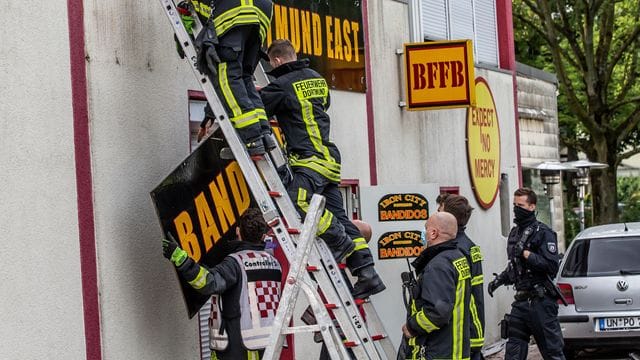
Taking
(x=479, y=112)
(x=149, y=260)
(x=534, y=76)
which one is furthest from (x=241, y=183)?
(x=534, y=76)

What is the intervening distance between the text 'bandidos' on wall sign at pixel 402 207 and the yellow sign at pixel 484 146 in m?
4.16

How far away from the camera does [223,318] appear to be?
7898mm

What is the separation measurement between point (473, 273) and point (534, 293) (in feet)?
9.29

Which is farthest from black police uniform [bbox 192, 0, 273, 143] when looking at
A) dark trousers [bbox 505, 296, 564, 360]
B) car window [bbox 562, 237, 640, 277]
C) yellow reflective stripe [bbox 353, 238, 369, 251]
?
car window [bbox 562, 237, 640, 277]

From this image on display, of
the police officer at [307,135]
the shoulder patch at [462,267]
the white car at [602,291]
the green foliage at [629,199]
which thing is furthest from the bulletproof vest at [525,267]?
the green foliage at [629,199]

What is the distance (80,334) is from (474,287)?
3.00 m

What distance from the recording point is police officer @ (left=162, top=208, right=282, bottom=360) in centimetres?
773

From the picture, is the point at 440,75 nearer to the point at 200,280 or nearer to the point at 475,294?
the point at 475,294

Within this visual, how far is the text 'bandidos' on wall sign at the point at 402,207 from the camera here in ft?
39.3

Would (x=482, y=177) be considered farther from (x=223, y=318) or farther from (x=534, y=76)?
(x=223, y=318)

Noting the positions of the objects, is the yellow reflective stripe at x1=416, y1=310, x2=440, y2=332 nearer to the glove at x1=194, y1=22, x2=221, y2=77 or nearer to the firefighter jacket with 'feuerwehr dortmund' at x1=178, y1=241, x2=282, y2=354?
the firefighter jacket with 'feuerwehr dortmund' at x1=178, y1=241, x2=282, y2=354

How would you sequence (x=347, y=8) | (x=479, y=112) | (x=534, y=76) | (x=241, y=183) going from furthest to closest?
(x=534, y=76) < (x=479, y=112) < (x=347, y=8) < (x=241, y=183)

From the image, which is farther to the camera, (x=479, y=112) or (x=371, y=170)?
(x=479, y=112)

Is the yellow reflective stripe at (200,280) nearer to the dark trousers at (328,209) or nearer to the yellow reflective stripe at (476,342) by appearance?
the dark trousers at (328,209)
